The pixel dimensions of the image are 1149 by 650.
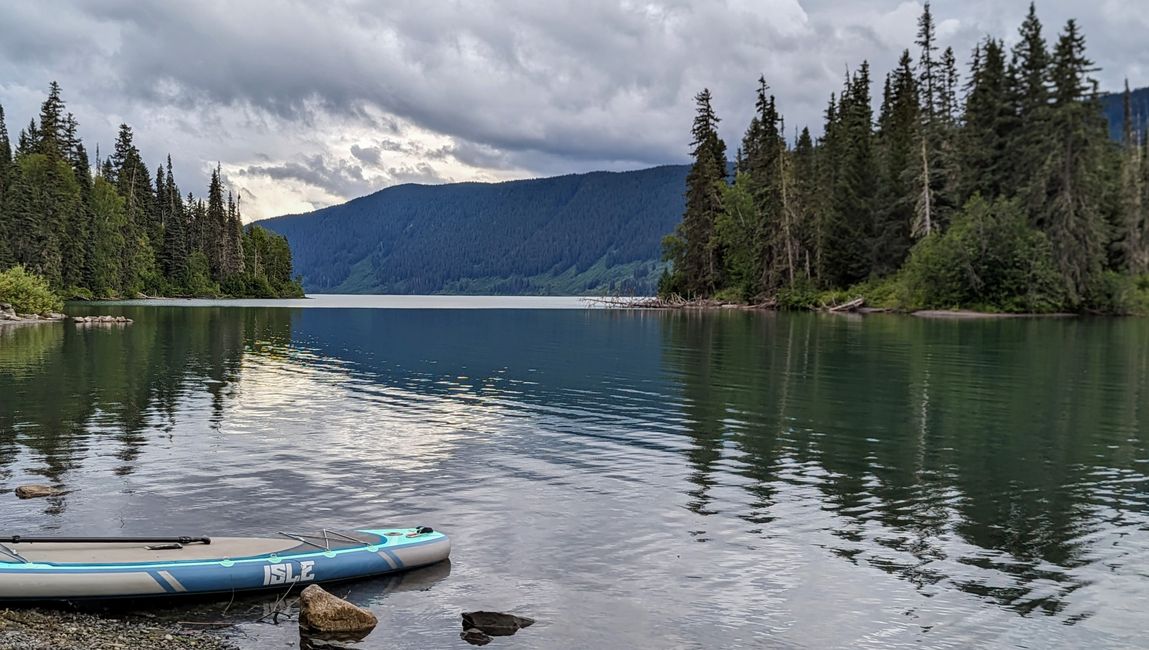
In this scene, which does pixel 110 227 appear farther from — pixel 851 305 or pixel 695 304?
pixel 851 305

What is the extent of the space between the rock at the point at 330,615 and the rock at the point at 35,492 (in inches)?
342

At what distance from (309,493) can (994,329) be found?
62.0 meters

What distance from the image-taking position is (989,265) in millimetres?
90500

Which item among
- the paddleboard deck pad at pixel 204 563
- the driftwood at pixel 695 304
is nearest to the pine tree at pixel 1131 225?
the driftwood at pixel 695 304

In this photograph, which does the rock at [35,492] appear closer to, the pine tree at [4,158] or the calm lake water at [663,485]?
the calm lake water at [663,485]

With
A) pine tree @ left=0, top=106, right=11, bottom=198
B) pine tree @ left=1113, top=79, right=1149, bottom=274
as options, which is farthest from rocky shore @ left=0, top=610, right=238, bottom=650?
pine tree @ left=0, top=106, right=11, bottom=198

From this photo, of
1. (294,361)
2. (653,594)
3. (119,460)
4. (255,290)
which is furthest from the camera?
(255,290)

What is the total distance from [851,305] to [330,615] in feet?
325

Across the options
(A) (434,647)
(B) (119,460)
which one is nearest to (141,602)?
(A) (434,647)

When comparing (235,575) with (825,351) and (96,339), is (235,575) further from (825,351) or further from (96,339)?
(96,339)

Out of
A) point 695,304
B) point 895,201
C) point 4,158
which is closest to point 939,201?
point 895,201

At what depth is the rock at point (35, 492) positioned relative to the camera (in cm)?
1659

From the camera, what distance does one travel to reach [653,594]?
486 inches

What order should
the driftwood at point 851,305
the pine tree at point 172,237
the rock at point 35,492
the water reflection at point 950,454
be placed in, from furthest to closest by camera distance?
the pine tree at point 172,237 → the driftwood at point 851,305 → the rock at point 35,492 → the water reflection at point 950,454
